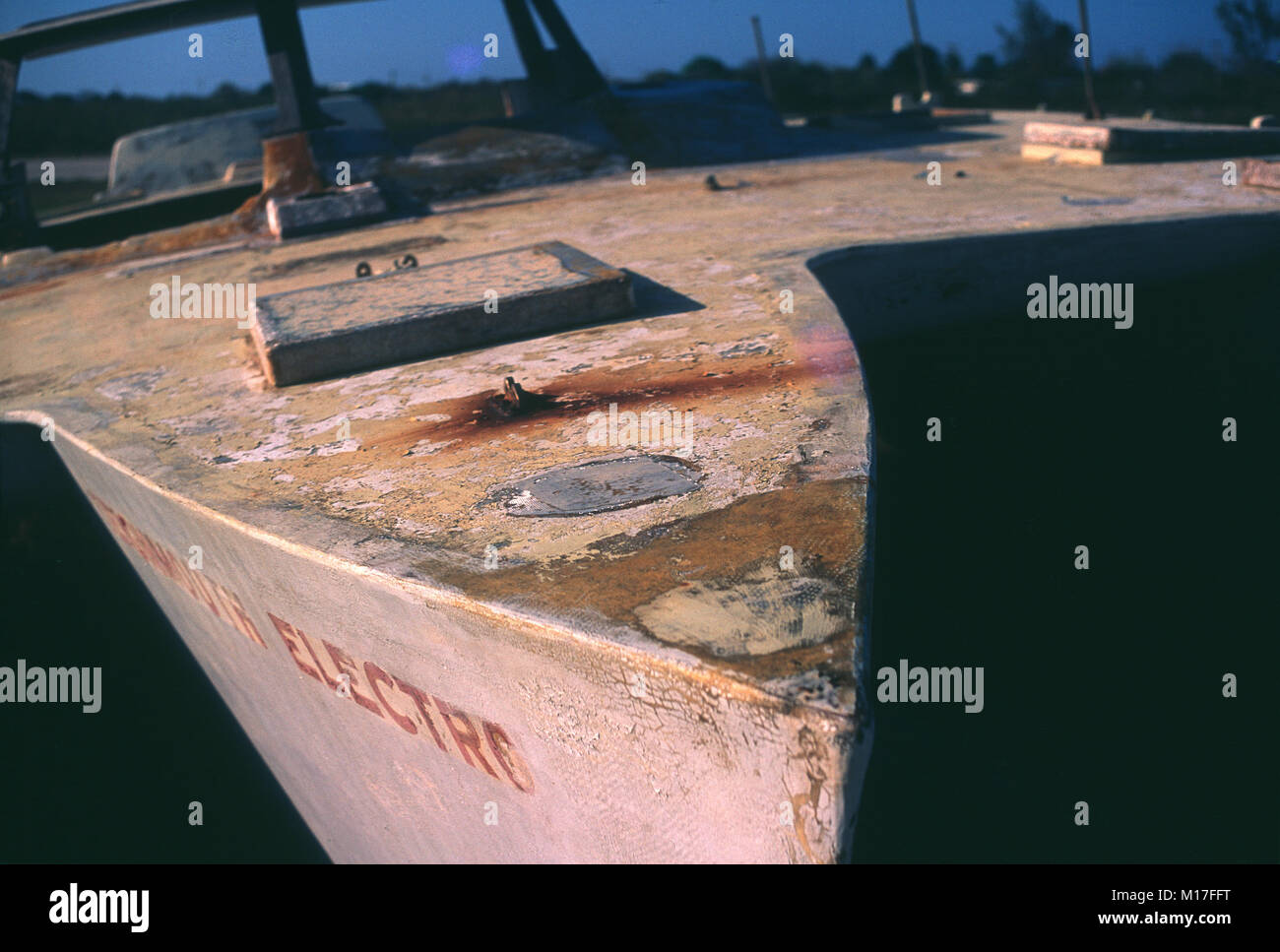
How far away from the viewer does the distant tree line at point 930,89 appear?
853 inches

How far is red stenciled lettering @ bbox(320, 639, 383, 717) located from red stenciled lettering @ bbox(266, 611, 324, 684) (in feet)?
0.43

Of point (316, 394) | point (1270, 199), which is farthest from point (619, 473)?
point (1270, 199)

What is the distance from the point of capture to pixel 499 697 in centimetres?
167

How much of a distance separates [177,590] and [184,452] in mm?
578

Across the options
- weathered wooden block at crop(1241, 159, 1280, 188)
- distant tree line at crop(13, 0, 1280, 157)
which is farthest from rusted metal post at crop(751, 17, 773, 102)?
weathered wooden block at crop(1241, 159, 1280, 188)

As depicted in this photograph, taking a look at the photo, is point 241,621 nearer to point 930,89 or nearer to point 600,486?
point 600,486

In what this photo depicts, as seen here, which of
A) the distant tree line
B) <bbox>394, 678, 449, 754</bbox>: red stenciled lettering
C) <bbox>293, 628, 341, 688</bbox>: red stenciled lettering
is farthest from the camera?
the distant tree line

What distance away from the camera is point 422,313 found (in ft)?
9.65

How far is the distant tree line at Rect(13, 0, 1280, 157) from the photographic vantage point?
21.7 meters

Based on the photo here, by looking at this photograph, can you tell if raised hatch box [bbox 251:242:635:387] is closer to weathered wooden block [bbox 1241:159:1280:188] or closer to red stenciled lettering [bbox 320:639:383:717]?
red stenciled lettering [bbox 320:639:383:717]

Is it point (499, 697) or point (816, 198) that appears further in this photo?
point (816, 198)

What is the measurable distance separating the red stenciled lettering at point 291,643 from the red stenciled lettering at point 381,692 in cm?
25

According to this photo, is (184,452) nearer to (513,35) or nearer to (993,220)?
(993,220)

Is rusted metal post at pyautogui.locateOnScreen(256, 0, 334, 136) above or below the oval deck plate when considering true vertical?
above
